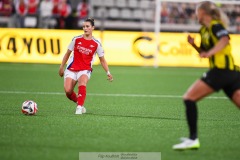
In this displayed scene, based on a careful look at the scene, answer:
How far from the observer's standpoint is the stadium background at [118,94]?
8.99 m

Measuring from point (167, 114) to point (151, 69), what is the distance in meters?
13.4

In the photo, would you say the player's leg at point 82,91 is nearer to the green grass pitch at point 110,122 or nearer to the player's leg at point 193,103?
the green grass pitch at point 110,122

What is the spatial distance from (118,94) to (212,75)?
8475 millimetres

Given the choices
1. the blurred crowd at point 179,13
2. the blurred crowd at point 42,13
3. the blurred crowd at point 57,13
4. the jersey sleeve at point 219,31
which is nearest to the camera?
the jersey sleeve at point 219,31

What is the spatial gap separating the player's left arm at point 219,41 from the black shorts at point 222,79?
1.03 feet

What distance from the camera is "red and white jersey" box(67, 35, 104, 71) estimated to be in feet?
41.8

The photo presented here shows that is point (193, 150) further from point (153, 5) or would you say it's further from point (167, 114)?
point (153, 5)

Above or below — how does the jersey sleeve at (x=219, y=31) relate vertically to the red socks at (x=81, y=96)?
above

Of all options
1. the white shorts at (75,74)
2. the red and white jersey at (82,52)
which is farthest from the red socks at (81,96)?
the red and white jersey at (82,52)

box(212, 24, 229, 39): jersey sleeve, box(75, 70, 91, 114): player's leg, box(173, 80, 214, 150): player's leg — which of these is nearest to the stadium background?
box(173, 80, 214, 150): player's leg

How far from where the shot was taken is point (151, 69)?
26.2 m

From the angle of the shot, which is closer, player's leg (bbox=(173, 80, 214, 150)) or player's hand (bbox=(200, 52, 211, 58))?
player's hand (bbox=(200, 52, 211, 58))

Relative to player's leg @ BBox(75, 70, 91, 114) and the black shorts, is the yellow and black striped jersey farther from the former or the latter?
player's leg @ BBox(75, 70, 91, 114)

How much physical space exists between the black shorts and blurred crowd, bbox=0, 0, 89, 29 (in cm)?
2092
